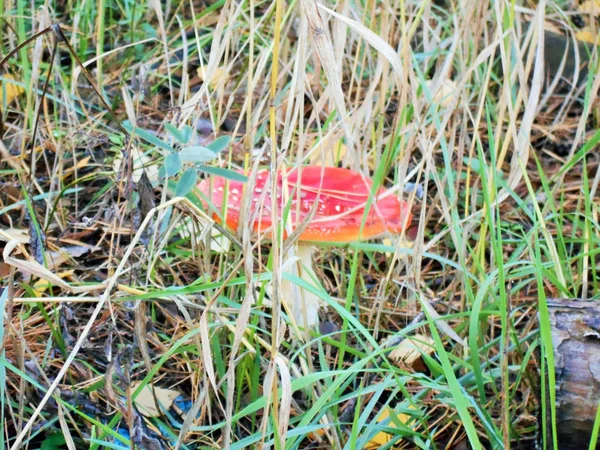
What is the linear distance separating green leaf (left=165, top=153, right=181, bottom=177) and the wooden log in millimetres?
572

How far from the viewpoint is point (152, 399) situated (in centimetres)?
128

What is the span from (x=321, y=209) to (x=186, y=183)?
48 cm

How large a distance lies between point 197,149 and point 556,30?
192 centimetres

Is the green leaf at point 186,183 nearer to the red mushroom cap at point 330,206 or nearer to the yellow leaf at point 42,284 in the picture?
the red mushroom cap at point 330,206

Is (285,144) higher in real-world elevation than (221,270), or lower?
higher

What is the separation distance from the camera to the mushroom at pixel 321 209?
1331 millimetres

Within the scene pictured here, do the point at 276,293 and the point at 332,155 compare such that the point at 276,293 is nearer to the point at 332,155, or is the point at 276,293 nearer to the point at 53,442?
the point at 53,442

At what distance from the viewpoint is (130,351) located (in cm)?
101

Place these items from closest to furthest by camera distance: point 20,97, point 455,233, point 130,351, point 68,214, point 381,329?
point 130,351
point 455,233
point 381,329
point 68,214
point 20,97

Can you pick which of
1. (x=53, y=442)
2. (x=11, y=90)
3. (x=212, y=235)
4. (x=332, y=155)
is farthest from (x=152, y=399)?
(x=11, y=90)

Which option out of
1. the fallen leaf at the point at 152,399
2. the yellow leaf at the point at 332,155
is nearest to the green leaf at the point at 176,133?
the fallen leaf at the point at 152,399

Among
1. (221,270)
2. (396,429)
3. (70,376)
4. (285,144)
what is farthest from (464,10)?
(70,376)

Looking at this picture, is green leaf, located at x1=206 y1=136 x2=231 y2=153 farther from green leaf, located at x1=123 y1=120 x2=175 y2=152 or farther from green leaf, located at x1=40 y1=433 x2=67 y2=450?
green leaf, located at x1=40 y1=433 x2=67 y2=450

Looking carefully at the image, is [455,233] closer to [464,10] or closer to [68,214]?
[464,10]
